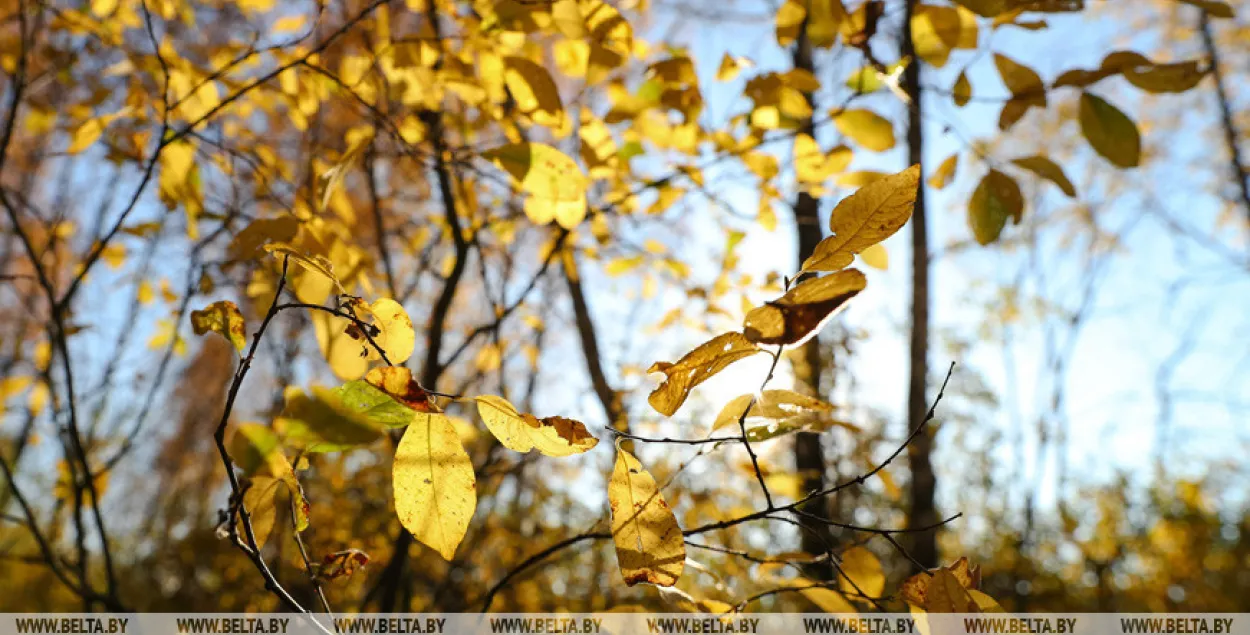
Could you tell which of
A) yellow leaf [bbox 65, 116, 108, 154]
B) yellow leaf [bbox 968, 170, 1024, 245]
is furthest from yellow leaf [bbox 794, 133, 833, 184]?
yellow leaf [bbox 65, 116, 108, 154]

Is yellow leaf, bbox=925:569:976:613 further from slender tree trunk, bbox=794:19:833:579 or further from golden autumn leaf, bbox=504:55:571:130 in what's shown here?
slender tree trunk, bbox=794:19:833:579

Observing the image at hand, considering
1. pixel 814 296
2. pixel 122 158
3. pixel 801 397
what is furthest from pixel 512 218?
pixel 814 296

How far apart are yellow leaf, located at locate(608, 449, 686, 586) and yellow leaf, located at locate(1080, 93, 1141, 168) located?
0.46m

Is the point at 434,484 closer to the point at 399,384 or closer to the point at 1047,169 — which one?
the point at 399,384

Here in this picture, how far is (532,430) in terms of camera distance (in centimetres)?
36

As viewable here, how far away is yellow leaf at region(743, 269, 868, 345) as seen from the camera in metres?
0.27

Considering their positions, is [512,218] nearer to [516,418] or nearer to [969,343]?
[516,418]

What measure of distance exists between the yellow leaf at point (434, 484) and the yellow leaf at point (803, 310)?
167mm

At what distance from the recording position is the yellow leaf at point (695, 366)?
1.02ft

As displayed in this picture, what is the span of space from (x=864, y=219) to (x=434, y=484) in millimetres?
251

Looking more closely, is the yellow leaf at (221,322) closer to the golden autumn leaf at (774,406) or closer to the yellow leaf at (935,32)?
the golden autumn leaf at (774,406)

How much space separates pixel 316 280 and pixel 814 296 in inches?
13.7

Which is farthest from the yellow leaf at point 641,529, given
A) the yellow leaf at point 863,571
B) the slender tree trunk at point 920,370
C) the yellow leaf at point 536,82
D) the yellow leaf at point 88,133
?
the slender tree trunk at point 920,370

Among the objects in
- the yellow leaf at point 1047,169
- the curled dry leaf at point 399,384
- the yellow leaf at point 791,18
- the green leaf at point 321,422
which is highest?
the yellow leaf at point 791,18
